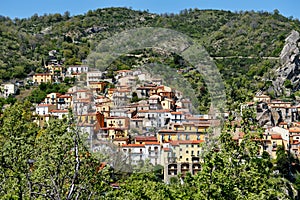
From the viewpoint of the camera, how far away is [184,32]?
32.9 m

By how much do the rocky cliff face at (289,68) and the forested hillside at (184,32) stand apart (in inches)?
23.4

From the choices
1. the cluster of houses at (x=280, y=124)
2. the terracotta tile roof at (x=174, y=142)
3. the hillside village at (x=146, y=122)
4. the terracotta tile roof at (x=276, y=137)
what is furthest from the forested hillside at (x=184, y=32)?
the terracotta tile roof at (x=174, y=142)

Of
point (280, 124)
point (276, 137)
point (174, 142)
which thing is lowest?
point (276, 137)

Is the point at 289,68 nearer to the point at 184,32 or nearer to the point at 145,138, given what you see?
the point at 184,32

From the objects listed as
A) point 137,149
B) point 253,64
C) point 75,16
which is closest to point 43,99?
point 137,149

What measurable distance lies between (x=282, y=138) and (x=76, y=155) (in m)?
13.3

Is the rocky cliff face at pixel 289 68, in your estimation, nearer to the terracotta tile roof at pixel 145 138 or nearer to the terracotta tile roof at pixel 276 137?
the terracotta tile roof at pixel 276 137

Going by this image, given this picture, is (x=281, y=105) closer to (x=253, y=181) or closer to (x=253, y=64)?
(x=253, y=64)

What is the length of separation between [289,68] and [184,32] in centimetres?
933

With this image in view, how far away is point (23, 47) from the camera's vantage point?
30.2 metres

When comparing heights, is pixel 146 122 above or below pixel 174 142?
above

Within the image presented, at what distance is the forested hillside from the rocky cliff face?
1.95 ft

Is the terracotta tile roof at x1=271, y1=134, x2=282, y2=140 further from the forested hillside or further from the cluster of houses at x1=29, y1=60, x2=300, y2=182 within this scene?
the forested hillside

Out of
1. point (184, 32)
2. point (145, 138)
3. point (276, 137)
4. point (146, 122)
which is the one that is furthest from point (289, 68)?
point (145, 138)
